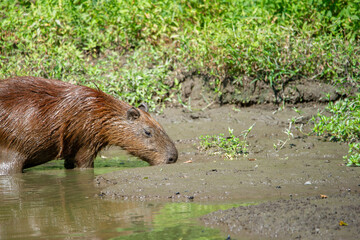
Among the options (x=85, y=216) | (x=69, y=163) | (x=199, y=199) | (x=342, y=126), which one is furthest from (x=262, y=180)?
(x=69, y=163)

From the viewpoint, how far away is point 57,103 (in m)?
6.23

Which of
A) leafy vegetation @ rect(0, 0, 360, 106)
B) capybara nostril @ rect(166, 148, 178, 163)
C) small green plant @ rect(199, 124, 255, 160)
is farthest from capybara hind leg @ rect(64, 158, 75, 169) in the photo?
leafy vegetation @ rect(0, 0, 360, 106)

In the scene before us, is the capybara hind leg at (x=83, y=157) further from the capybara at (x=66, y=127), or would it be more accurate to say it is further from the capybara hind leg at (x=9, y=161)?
the capybara hind leg at (x=9, y=161)

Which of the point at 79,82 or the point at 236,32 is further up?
the point at 236,32

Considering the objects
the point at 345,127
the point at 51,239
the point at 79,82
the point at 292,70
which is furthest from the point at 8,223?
the point at 292,70

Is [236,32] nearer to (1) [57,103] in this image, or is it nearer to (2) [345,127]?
(2) [345,127]

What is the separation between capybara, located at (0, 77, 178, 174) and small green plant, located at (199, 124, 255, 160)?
547 mm

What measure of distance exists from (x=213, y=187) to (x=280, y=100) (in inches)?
169

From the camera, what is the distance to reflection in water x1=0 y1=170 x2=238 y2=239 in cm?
328

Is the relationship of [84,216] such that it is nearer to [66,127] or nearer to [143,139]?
[66,127]

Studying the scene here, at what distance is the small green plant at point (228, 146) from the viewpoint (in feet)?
21.2

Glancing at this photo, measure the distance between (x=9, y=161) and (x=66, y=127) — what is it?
758 mm

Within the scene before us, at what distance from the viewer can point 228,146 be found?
6.60m

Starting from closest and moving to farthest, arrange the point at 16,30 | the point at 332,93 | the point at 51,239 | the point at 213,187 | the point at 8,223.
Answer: the point at 51,239 → the point at 8,223 → the point at 213,187 → the point at 332,93 → the point at 16,30
